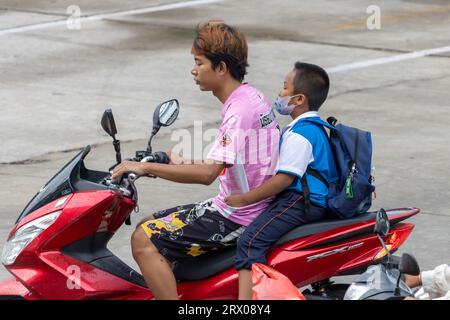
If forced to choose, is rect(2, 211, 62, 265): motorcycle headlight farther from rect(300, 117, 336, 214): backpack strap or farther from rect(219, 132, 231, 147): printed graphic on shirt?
rect(300, 117, 336, 214): backpack strap

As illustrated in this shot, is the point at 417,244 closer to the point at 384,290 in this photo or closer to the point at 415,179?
the point at 415,179

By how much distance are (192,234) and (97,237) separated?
0.48 meters

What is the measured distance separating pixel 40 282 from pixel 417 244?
3335 millimetres

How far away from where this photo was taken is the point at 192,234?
226 inches

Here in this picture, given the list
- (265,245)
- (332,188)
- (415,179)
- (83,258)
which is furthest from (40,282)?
(415,179)

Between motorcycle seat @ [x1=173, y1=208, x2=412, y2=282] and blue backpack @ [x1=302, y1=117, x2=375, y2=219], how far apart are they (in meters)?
0.06

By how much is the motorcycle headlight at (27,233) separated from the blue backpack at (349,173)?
124cm

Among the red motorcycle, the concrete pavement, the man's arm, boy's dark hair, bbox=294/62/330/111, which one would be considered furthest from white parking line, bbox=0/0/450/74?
the man's arm

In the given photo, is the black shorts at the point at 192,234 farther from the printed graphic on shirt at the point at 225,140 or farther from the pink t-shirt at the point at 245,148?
the printed graphic on shirt at the point at 225,140

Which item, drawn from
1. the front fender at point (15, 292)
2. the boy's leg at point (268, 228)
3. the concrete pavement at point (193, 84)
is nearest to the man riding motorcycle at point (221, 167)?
the boy's leg at point (268, 228)

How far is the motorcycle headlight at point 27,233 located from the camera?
5574 millimetres

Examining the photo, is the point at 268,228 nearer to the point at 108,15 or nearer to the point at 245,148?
the point at 245,148

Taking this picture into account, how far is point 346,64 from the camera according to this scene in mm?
14227

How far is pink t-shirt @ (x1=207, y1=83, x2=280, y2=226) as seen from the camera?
18.2 feet
